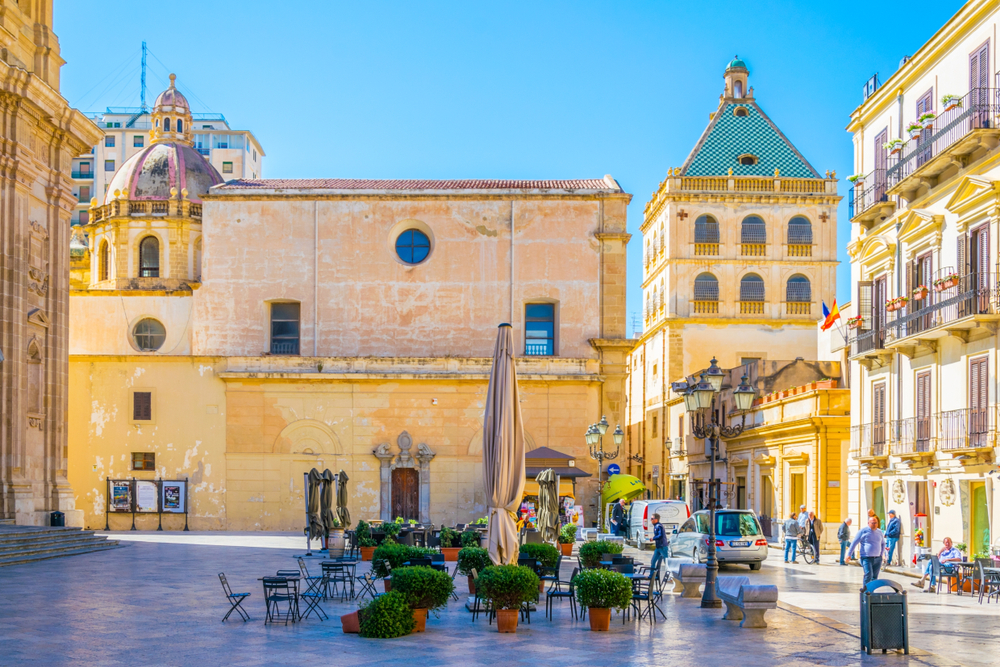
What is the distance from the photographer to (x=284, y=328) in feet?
140

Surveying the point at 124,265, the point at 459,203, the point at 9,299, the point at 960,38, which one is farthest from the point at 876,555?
the point at 124,265

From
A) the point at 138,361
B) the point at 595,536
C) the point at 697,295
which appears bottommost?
the point at 595,536

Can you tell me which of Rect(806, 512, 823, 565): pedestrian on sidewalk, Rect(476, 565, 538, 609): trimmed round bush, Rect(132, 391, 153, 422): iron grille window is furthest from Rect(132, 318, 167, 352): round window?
Rect(476, 565, 538, 609): trimmed round bush

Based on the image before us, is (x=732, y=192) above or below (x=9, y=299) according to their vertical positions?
above

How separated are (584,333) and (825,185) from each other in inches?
782

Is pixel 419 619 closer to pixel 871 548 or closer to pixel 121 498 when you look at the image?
pixel 871 548

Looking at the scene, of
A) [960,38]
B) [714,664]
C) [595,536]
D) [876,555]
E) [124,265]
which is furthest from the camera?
[124,265]

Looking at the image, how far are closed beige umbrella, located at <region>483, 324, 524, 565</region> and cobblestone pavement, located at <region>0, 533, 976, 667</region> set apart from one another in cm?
110

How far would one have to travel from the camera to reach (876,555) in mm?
18516

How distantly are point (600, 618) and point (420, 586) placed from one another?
2280 millimetres

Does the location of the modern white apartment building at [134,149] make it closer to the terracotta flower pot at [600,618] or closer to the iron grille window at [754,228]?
the iron grille window at [754,228]

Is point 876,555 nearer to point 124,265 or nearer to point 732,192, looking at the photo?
point 732,192

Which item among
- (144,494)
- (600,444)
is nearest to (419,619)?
(600,444)

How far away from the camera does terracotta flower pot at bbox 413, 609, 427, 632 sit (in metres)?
13.5
